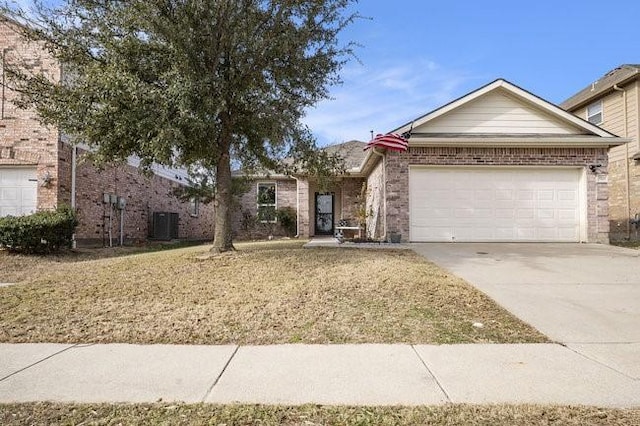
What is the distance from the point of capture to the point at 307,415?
2.90 metres

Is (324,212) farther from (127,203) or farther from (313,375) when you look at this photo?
(313,375)

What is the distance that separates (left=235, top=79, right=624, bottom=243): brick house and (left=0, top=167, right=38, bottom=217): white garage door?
870 centimetres

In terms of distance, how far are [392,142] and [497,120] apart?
3582mm

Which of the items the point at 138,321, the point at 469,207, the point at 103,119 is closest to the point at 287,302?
the point at 138,321

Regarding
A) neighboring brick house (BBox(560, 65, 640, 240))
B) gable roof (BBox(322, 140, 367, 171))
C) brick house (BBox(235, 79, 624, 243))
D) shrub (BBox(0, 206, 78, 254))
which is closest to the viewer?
shrub (BBox(0, 206, 78, 254))

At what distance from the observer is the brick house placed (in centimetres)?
1216

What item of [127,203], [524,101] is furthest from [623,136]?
[127,203]

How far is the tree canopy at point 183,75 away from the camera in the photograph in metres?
7.44

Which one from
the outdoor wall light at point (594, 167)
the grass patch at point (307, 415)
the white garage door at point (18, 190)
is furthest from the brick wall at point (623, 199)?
the white garage door at point (18, 190)

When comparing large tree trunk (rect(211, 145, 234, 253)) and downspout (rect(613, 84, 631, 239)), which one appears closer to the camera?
large tree trunk (rect(211, 145, 234, 253))

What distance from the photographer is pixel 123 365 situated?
3.84m

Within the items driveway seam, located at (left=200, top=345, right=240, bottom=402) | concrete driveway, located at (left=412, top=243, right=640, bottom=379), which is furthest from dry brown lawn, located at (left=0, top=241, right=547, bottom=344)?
concrete driveway, located at (left=412, top=243, right=640, bottom=379)

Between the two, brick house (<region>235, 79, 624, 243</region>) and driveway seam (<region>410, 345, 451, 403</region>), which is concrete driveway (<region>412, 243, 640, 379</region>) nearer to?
brick house (<region>235, 79, 624, 243</region>)

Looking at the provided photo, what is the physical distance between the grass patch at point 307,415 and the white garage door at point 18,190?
11.6 metres
